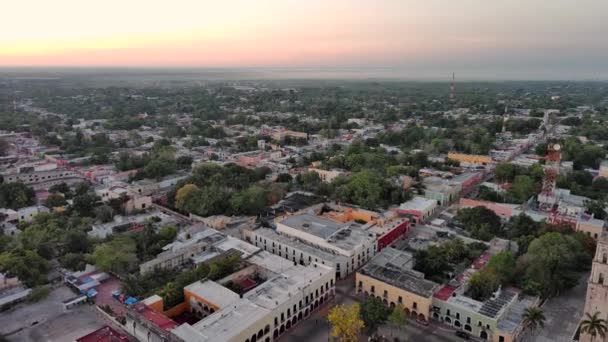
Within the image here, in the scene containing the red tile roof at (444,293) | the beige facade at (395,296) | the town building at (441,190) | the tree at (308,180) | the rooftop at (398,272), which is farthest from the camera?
the tree at (308,180)

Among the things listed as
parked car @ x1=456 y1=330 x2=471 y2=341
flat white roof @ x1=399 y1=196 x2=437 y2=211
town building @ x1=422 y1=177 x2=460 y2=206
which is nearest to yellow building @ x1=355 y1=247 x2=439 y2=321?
parked car @ x1=456 y1=330 x2=471 y2=341

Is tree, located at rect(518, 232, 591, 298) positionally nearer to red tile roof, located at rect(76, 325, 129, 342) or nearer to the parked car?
the parked car

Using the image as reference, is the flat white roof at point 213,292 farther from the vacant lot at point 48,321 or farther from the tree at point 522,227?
the tree at point 522,227

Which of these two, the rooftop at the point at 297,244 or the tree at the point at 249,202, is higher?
the tree at the point at 249,202

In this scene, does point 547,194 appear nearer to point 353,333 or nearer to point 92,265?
point 353,333

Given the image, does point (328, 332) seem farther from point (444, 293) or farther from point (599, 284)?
point (599, 284)

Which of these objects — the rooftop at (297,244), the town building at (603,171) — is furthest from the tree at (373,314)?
the town building at (603,171)

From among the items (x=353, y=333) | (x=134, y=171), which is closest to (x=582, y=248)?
(x=353, y=333)
